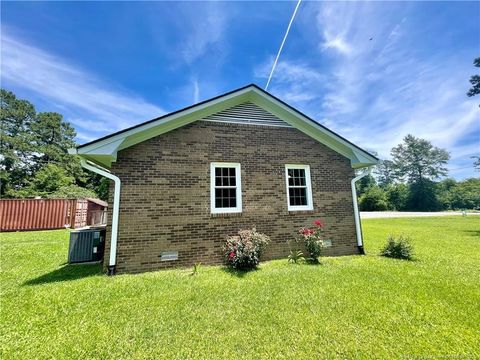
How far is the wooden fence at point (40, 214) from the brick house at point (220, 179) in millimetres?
14488

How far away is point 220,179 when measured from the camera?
720 centimetres

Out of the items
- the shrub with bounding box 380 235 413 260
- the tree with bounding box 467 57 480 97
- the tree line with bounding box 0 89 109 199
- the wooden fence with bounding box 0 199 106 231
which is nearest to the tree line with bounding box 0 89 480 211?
the tree line with bounding box 0 89 109 199

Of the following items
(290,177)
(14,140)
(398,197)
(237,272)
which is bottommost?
(237,272)

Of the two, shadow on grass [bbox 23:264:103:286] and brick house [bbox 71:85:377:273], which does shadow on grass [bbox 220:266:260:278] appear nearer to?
brick house [bbox 71:85:377:273]

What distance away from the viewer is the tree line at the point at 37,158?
30.5 metres

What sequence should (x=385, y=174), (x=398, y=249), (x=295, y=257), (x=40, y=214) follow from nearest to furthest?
1. (x=295, y=257)
2. (x=398, y=249)
3. (x=40, y=214)
4. (x=385, y=174)

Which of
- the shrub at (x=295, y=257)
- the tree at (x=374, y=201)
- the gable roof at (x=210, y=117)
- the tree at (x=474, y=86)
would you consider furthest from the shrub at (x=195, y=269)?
the tree at (x=374, y=201)

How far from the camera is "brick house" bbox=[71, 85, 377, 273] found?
615 cm

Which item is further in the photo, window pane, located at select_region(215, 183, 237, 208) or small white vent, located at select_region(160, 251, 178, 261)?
window pane, located at select_region(215, 183, 237, 208)

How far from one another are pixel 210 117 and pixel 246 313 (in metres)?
5.71

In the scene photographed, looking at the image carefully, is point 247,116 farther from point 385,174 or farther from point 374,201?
point 385,174

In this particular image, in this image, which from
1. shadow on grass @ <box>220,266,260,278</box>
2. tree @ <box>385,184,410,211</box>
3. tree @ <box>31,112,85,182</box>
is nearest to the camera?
shadow on grass @ <box>220,266,260,278</box>

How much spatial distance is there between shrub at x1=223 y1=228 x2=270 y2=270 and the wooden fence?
17531 mm

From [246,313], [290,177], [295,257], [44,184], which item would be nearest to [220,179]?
[290,177]
